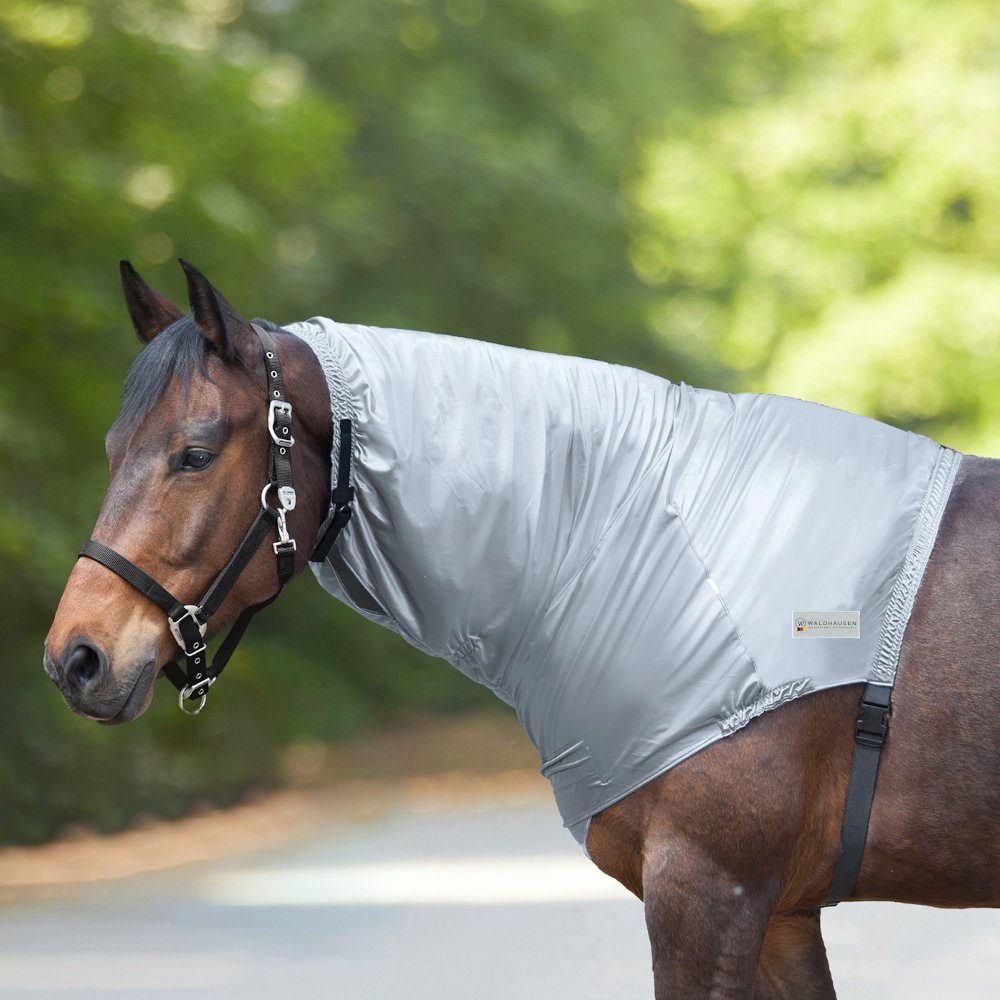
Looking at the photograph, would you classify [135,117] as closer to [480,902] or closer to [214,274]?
[214,274]

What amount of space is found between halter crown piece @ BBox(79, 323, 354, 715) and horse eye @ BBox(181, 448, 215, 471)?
0.13 meters

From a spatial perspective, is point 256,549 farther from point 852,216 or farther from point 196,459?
point 852,216

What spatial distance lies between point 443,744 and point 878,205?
731cm

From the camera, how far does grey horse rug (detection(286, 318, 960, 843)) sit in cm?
251

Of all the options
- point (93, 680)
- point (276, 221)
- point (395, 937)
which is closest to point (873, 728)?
point (93, 680)

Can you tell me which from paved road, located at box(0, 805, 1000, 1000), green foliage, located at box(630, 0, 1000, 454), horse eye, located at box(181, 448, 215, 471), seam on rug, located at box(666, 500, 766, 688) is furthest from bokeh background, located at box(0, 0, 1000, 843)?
→ seam on rug, located at box(666, 500, 766, 688)

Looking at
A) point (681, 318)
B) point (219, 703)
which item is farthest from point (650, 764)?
point (681, 318)

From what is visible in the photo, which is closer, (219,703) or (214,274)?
(214,274)

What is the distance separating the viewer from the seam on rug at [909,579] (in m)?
2.49

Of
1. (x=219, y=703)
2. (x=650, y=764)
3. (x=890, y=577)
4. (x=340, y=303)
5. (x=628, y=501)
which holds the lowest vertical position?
(x=650, y=764)

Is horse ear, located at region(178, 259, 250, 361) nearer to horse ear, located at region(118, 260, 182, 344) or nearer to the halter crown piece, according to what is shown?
the halter crown piece

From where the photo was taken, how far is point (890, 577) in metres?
2.54

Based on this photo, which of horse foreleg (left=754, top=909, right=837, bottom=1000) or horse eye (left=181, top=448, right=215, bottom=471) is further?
horse foreleg (left=754, top=909, right=837, bottom=1000)

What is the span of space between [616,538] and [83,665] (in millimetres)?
1040
